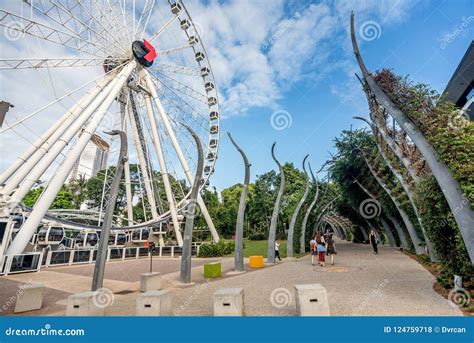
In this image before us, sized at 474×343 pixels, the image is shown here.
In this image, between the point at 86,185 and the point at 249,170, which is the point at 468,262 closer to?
the point at 249,170

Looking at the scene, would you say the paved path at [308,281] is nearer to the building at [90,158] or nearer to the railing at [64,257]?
the railing at [64,257]

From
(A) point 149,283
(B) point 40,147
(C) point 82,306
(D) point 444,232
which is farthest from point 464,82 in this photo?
(B) point 40,147

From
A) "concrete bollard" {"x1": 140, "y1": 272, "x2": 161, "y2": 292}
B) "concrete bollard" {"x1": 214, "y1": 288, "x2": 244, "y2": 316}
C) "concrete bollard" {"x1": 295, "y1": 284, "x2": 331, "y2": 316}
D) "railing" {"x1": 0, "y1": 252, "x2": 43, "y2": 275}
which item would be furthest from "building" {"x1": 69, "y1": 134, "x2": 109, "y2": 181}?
"concrete bollard" {"x1": 295, "y1": 284, "x2": 331, "y2": 316}

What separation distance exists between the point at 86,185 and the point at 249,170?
49.7m

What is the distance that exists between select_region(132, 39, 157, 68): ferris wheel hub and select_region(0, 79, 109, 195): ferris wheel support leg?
541 centimetres

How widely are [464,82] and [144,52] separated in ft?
87.5

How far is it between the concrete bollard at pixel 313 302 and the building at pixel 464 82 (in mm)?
19262

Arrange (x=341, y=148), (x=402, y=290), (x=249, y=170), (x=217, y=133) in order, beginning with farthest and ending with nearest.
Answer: (x=217, y=133) → (x=341, y=148) → (x=249, y=170) → (x=402, y=290)

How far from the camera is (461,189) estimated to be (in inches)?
254

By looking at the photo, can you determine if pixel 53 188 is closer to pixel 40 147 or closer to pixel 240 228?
pixel 40 147

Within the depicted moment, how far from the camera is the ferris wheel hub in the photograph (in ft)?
77.1

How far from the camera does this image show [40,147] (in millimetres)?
17125

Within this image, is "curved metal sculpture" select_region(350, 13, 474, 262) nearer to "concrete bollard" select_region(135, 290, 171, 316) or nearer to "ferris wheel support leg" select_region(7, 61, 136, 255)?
Result: "concrete bollard" select_region(135, 290, 171, 316)
